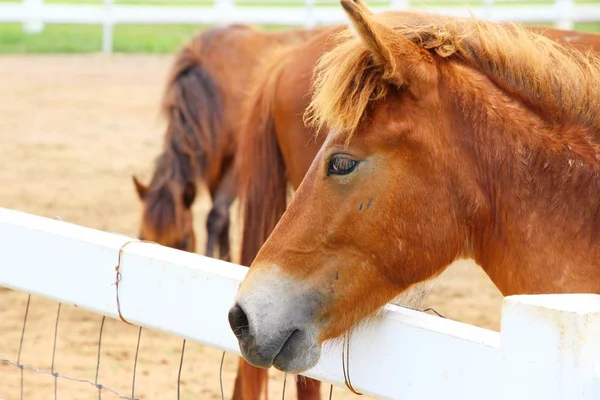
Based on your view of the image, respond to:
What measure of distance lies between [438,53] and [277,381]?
2832 millimetres

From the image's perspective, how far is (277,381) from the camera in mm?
4781

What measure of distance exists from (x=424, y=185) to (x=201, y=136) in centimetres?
458

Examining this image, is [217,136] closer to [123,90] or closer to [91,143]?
[91,143]

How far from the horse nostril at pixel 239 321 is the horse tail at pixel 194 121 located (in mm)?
4486

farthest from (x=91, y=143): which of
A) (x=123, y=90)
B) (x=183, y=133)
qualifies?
(x=183, y=133)

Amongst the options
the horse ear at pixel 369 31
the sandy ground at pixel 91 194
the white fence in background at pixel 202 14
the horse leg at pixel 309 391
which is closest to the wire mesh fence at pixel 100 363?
the sandy ground at pixel 91 194

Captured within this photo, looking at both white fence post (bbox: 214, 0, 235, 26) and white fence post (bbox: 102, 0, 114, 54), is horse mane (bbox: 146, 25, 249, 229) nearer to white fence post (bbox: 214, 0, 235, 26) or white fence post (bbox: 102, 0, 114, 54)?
white fence post (bbox: 214, 0, 235, 26)

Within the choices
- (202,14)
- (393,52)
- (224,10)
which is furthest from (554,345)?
(202,14)

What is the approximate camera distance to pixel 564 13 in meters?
16.1

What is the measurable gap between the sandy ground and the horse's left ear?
0.88m

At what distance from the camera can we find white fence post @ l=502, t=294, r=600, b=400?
1.58m

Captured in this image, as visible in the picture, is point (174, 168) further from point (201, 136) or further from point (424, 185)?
point (424, 185)

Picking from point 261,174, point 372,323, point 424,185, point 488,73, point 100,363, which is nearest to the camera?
point 372,323

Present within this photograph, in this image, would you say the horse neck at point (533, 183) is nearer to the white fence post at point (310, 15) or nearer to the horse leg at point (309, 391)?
the horse leg at point (309, 391)
